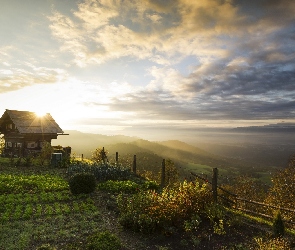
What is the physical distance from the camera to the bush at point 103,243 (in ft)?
28.8

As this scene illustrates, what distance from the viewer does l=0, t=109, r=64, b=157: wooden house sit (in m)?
38.5

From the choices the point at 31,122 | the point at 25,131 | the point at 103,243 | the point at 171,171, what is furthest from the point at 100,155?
the point at 103,243

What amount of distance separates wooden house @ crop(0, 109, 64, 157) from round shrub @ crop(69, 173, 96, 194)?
2434 cm

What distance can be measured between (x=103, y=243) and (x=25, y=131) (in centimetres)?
3415

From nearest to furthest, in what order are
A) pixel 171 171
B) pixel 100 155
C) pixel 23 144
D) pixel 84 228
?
1. pixel 84 228
2. pixel 171 171
3. pixel 100 155
4. pixel 23 144

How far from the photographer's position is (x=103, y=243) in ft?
29.2

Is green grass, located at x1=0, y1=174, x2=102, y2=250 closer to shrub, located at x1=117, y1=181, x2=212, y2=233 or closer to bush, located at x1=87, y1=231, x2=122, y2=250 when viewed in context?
bush, located at x1=87, y1=231, x2=122, y2=250

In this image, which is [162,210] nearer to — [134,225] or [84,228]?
[134,225]

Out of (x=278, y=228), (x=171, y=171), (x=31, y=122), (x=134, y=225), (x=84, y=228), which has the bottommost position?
(x=171, y=171)

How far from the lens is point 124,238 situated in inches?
411

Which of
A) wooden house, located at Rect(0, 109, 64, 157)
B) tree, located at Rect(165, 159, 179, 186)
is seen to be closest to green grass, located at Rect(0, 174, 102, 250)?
tree, located at Rect(165, 159, 179, 186)

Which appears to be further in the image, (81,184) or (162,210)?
(81,184)

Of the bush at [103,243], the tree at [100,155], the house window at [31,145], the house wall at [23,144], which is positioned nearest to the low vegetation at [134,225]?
the bush at [103,243]

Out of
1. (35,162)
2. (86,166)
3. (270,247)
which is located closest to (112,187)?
(86,166)
